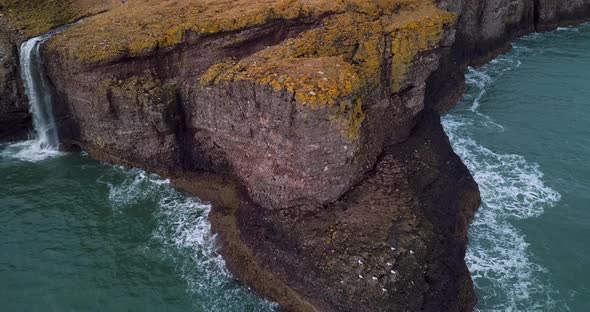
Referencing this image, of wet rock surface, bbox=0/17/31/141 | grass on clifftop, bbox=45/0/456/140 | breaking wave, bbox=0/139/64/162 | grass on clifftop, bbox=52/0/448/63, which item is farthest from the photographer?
wet rock surface, bbox=0/17/31/141

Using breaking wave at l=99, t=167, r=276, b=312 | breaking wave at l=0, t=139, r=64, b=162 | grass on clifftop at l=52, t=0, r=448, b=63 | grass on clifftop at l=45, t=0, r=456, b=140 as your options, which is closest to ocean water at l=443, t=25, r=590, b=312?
grass on clifftop at l=45, t=0, r=456, b=140

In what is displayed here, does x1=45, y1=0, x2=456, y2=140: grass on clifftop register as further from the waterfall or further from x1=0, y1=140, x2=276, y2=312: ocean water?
x1=0, y1=140, x2=276, y2=312: ocean water

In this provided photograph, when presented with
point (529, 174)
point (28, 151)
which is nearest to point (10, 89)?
point (28, 151)

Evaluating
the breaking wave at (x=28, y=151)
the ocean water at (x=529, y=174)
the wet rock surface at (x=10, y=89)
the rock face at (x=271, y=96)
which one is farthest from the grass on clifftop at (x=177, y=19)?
the ocean water at (x=529, y=174)

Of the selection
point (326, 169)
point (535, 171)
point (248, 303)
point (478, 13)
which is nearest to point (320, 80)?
point (326, 169)

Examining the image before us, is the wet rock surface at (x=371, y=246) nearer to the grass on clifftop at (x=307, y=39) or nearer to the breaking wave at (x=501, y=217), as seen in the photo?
the breaking wave at (x=501, y=217)
